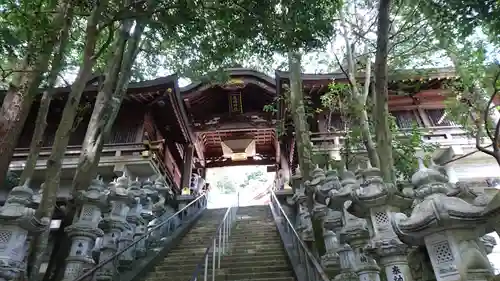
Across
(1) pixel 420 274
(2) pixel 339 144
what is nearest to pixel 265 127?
(2) pixel 339 144

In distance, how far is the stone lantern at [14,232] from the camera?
4215 mm

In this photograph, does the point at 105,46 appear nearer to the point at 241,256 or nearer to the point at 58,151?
the point at 58,151

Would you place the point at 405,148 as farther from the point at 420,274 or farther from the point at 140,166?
the point at 140,166

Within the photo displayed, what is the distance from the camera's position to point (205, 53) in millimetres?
8508

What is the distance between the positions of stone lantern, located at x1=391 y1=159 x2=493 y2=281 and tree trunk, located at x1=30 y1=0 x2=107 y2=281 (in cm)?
483

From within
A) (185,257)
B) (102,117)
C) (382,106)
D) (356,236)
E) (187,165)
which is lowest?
(356,236)

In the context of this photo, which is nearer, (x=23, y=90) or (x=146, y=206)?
(x=23, y=90)

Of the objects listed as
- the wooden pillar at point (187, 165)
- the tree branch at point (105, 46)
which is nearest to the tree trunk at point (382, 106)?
the tree branch at point (105, 46)

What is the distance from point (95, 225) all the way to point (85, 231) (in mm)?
257

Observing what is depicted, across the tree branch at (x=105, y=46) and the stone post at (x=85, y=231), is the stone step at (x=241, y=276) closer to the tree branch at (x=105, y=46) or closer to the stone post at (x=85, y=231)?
the stone post at (x=85, y=231)

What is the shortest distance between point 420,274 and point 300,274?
131 inches

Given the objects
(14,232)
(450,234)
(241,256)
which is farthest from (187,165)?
(450,234)

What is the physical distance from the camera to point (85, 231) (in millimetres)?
5836

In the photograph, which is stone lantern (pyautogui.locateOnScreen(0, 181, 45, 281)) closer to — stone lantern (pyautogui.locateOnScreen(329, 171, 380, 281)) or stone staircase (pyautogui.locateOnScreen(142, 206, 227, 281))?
stone staircase (pyautogui.locateOnScreen(142, 206, 227, 281))
